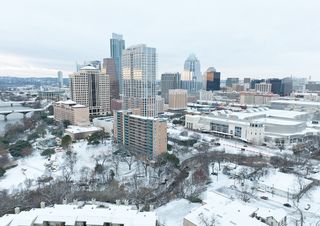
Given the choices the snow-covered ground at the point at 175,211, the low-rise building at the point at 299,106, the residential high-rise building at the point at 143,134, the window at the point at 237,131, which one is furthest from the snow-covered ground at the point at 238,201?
the low-rise building at the point at 299,106

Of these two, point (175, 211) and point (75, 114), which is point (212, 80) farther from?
point (175, 211)

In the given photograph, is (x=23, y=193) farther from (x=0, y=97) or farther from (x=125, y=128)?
(x=0, y=97)

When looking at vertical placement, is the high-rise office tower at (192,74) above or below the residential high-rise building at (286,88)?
above

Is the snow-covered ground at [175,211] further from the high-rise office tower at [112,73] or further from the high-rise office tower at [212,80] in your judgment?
the high-rise office tower at [212,80]

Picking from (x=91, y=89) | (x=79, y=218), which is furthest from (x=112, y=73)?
(x=79, y=218)

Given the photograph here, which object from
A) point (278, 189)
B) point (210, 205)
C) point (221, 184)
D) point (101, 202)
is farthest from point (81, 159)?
point (278, 189)

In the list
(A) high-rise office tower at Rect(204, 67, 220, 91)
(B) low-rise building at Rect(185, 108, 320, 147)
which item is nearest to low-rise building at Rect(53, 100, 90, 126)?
(B) low-rise building at Rect(185, 108, 320, 147)

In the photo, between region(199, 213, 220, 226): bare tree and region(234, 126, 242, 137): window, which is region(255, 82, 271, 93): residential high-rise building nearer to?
region(234, 126, 242, 137): window
